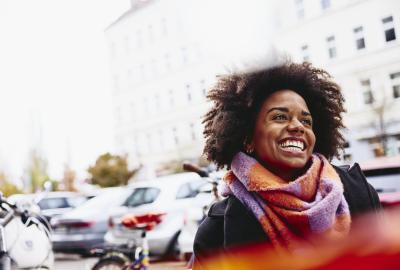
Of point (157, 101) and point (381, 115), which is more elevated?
point (157, 101)

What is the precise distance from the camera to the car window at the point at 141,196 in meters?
8.04

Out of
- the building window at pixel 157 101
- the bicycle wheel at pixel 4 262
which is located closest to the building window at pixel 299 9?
the building window at pixel 157 101

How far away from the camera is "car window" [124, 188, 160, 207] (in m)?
8.04

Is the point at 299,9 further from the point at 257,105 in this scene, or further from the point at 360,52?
the point at 257,105

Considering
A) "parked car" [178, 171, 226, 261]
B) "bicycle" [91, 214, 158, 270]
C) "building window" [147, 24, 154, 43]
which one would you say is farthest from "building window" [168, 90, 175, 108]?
"bicycle" [91, 214, 158, 270]

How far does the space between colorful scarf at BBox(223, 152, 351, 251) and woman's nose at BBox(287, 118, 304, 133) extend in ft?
0.41

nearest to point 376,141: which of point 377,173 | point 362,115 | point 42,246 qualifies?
point 362,115

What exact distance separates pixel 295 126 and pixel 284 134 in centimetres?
4

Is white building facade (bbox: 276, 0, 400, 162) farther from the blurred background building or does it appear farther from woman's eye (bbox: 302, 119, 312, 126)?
woman's eye (bbox: 302, 119, 312, 126)

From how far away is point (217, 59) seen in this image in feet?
70.8

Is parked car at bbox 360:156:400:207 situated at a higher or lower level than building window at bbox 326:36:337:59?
lower

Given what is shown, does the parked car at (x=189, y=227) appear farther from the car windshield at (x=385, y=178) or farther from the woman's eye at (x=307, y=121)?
the woman's eye at (x=307, y=121)

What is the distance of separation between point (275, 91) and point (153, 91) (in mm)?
31766

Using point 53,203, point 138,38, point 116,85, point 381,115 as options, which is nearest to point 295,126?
point 53,203
